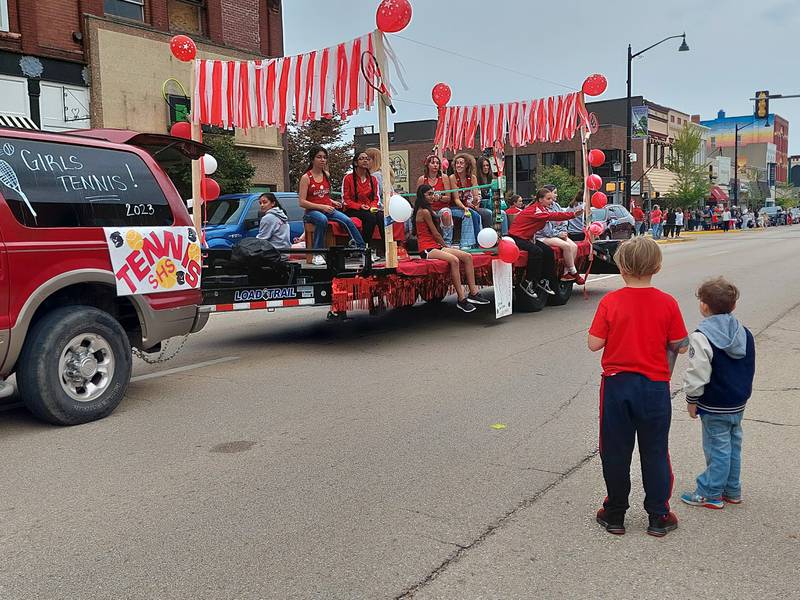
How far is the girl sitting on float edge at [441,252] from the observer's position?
9562 millimetres

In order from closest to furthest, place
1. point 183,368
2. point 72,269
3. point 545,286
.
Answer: point 72,269
point 183,368
point 545,286

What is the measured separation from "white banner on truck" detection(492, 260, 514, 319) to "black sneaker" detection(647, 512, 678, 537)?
669 cm

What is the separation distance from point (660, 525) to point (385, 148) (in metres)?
5.74

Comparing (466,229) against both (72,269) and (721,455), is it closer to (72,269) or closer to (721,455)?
(72,269)

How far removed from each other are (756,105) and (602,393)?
1396 inches

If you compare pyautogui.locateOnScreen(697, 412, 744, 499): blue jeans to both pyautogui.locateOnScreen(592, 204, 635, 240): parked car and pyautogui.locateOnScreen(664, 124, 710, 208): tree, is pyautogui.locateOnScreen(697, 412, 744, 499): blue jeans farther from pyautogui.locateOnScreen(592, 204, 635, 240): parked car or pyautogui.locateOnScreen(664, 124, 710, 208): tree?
pyautogui.locateOnScreen(664, 124, 710, 208): tree

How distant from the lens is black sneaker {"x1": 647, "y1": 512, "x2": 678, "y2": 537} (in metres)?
3.71

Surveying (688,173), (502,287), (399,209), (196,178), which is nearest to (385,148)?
(399,209)

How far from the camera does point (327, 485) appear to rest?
14.4ft

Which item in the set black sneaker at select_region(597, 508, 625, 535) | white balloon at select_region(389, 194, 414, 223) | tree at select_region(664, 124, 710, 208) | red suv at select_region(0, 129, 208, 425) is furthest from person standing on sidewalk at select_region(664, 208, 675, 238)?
black sneaker at select_region(597, 508, 625, 535)

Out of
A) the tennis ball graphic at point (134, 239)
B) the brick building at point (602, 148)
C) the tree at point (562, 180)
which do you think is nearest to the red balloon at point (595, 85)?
the tennis ball graphic at point (134, 239)

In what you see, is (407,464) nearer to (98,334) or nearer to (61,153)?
(98,334)

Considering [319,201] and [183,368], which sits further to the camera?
[319,201]

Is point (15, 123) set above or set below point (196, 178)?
above
